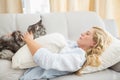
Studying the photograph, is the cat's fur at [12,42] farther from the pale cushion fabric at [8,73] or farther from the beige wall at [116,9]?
the beige wall at [116,9]

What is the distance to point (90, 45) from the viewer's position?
5.40ft

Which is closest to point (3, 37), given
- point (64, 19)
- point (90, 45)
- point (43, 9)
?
point (64, 19)

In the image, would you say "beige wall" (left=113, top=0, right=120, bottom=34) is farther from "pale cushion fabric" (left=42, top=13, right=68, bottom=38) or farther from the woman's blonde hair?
the woman's blonde hair

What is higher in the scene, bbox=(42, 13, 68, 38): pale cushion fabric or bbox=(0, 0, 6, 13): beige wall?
bbox=(0, 0, 6, 13): beige wall

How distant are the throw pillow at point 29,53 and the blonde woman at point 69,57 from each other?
0.06m

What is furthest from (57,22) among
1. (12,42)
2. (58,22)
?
(12,42)

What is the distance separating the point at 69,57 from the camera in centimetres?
154

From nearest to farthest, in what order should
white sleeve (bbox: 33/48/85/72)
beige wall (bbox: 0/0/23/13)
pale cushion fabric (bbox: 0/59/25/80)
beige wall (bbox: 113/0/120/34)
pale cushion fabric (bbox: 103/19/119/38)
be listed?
white sleeve (bbox: 33/48/85/72)
pale cushion fabric (bbox: 0/59/25/80)
pale cushion fabric (bbox: 103/19/119/38)
beige wall (bbox: 0/0/23/13)
beige wall (bbox: 113/0/120/34)

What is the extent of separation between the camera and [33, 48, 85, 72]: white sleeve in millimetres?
1501

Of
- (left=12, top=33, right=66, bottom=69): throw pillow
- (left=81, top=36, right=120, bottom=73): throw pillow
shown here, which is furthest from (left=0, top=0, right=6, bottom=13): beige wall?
(left=81, top=36, right=120, bottom=73): throw pillow

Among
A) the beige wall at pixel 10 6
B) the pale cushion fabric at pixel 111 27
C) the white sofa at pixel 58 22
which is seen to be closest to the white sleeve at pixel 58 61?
the white sofa at pixel 58 22

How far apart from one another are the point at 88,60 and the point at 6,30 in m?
1.02

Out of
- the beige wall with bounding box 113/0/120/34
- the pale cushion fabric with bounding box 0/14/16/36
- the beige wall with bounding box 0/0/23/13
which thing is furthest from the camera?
the beige wall with bounding box 113/0/120/34

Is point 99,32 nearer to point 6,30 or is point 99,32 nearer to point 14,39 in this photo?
point 14,39
